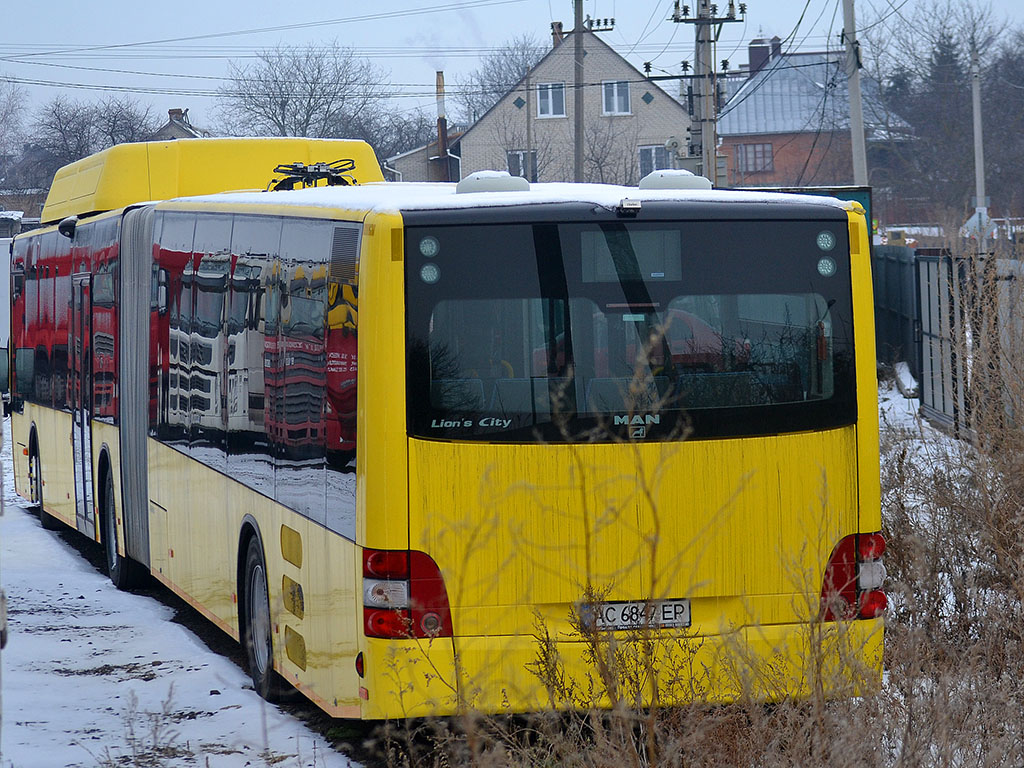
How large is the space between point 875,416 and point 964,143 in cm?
6326

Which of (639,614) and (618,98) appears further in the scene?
(618,98)

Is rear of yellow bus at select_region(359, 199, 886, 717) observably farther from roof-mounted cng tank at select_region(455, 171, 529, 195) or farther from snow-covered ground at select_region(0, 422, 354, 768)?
snow-covered ground at select_region(0, 422, 354, 768)

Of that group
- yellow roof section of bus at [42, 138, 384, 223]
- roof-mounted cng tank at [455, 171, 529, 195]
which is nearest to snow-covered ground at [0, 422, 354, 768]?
roof-mounted cng tank at [455, 171, 529, 195]

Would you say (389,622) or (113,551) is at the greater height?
(389,622)

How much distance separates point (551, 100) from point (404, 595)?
72849 millimetres

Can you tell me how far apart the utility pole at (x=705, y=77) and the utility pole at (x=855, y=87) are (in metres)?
4.85

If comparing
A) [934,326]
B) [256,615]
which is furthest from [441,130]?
[256,615]

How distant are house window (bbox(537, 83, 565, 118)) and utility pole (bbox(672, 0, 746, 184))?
42.9m

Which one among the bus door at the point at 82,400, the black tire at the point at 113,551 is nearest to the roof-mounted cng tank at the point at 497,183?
the black tire at the point at 113,551

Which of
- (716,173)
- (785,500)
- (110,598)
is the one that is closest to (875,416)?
(785,500)

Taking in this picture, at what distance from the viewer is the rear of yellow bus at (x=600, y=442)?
19.6 ft

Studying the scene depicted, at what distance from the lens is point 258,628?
321 inches

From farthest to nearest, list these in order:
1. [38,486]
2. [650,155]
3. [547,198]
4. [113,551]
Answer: [650,155] < [38,486] < [113,551] < [547,198]

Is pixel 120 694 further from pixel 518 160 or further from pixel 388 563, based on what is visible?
pixel 518 160
